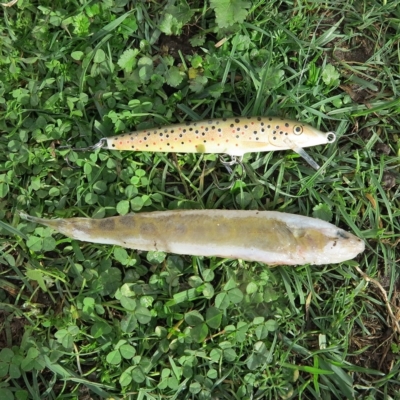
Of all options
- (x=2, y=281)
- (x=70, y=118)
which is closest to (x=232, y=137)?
(x=70, y=118)

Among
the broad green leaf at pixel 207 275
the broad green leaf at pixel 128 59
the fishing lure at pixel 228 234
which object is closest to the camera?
the fishing lure at pixel 228 234

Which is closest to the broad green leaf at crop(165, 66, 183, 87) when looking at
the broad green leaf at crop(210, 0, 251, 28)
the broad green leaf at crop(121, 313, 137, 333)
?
the broad green leaf at crop(210, 0, 251, 28)

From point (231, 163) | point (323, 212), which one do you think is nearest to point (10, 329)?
point (231, 163)

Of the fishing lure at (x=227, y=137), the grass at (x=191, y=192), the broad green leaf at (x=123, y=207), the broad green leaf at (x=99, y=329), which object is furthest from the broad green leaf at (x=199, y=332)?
the fishing lure at (x=227, y=137)

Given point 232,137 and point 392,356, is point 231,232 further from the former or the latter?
point 392,356

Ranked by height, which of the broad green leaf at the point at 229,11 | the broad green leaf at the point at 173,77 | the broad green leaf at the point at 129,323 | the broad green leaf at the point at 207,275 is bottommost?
the broad green leaf at the point at 129,323

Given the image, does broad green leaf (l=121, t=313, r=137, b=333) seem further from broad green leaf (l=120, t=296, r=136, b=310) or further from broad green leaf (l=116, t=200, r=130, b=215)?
broad green leaf (l=116, t=200, r=130, b=215)

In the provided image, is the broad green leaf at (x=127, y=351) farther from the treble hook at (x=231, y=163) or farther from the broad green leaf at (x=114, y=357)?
the treble hook at (x=231, y=163)
